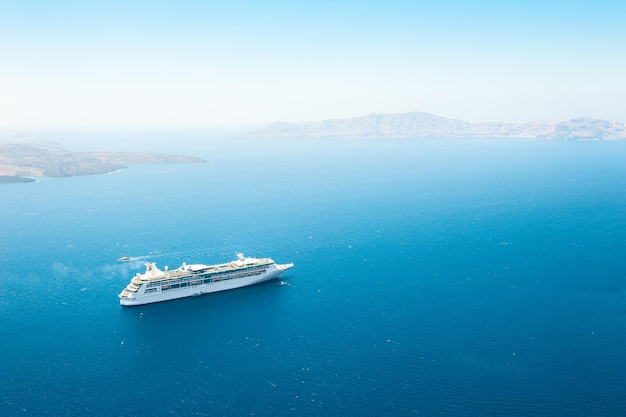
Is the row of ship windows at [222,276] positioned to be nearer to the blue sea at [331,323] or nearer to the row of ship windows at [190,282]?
the row of ship windows at [190,282]

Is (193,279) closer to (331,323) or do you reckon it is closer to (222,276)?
(222,276)

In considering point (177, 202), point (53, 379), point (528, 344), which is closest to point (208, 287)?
point (53, 379)

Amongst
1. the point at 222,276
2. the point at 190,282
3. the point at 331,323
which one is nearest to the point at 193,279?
the point at 190,282

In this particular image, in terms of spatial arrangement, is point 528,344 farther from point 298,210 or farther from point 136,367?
point 298,210

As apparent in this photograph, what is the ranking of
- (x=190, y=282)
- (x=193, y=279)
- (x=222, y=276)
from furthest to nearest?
1. (x=222, y=276)
2. (x=193, y=279)
3. (x=190, y=282)

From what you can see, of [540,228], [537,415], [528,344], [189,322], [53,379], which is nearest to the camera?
[537,415]

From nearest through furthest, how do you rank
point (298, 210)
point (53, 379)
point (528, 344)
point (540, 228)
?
point (53, 379) < point (528, 344) < point (540, 228) < point (298, 210)

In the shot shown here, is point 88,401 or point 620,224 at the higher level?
point 620,224

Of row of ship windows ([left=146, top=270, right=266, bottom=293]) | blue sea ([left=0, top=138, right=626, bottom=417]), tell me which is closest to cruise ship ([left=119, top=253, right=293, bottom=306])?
row of ship windows ([left=146, top=270, right=266, bottom=293])
